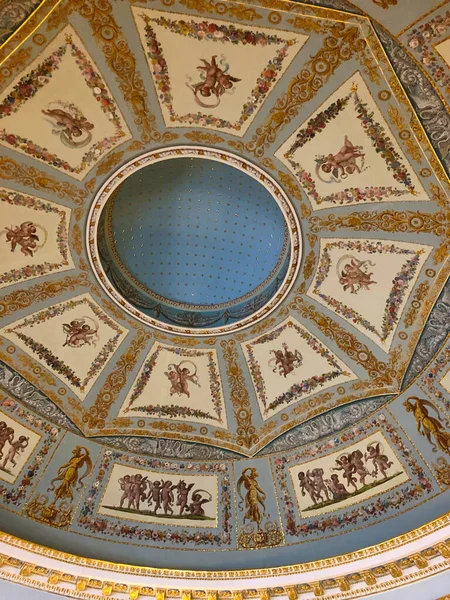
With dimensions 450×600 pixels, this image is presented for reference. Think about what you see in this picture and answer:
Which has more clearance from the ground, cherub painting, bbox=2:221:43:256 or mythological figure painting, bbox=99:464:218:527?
cherub painting, bbox=2:221:43:256

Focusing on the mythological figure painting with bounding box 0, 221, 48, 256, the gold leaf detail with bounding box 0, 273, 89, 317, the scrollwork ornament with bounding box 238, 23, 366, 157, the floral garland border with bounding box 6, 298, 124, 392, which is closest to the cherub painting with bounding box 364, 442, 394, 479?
the floral garland border with bounding box 6, 298, 124, 392

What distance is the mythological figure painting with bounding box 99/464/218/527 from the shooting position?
11.9 m

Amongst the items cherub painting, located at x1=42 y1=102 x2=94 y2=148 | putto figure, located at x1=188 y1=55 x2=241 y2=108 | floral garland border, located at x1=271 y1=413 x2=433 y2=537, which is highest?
cherub painting, located at x1=42 y1=102 x2=94 y2=148

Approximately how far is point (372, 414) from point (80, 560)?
23.6ft

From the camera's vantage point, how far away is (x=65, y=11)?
8.38 metres

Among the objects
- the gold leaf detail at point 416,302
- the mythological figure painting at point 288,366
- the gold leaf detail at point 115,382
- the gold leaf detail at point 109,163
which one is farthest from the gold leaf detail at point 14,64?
the gold leaf detail at point 416,302

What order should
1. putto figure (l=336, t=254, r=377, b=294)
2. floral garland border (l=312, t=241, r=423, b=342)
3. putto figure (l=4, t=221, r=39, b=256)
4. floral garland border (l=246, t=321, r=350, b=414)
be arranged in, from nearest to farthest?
floral garland border (l=312, t=241, r=423, b=342), putto figure (l=4, t=221, r=39, b=256), putto figure (l=336, t=254, r=377, b=294), floral garland border (l=246, t=321, r=350, b=414)

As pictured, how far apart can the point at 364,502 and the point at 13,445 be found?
26.7 ft

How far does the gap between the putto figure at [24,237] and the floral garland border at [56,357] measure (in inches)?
65.5

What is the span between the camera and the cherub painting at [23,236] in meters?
11.3

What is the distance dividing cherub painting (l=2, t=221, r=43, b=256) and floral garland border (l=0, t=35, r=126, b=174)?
1634 millimetres

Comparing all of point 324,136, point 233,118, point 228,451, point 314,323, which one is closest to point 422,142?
point 324,136

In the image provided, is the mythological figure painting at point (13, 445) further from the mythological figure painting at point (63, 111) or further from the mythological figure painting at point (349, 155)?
the mythological figure painting at point (349, 155)

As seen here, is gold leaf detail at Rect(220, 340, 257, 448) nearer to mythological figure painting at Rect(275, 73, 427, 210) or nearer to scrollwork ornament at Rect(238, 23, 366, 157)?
mythological figure painting at Rect(275, 73, 427, 210)
